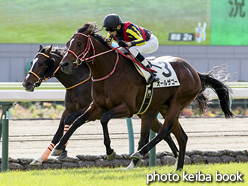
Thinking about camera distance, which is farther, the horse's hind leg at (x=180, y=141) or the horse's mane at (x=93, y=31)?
the horse's hind leg at (x=180, y=141)

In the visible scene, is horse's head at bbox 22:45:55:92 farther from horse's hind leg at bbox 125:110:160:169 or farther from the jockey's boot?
horse's hind leg at bbox 125:110:160:169

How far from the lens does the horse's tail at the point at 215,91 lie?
5566 millimetres

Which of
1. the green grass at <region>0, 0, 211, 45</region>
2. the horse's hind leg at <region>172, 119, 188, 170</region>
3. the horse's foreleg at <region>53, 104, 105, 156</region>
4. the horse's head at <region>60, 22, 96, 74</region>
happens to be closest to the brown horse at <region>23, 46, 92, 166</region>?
the horse's foreleg at <region>53, 104, 105, 156</region>

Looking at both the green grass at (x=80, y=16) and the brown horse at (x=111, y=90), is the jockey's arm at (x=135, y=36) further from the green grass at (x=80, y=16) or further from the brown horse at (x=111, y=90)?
the green grass at (x=80, y=16)

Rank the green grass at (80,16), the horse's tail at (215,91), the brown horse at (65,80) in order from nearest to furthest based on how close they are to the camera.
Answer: the brown horse at (65,80) → the horse's tail at (215,91) → the green grass at (80,16)

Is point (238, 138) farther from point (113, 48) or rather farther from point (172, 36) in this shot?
point (172, 36)

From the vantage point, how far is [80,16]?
20.5 metres

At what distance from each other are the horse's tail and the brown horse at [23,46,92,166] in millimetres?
1420

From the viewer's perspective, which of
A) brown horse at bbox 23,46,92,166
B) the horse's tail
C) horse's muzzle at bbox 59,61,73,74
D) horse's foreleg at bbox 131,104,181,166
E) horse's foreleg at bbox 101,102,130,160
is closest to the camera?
horse's muzzle at bbox 59,61,73,74

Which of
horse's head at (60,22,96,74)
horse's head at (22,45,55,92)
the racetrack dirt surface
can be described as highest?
horse's head at (60,22,96,74)

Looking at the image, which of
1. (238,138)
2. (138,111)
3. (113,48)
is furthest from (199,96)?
(238,138)

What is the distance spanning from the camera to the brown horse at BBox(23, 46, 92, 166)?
16.1 feet

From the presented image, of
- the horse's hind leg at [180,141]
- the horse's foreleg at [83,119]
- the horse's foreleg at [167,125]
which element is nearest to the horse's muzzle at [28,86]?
the horse's foreleg at [83,119]

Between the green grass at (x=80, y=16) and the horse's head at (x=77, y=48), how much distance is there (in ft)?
50.8
